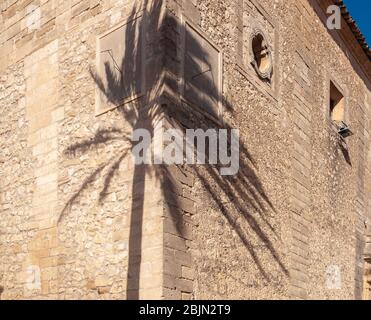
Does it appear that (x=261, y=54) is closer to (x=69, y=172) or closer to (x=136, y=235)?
(x=69, y=172)

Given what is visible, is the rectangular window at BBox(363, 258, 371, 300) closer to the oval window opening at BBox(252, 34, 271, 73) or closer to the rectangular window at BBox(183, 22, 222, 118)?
the oval window opening at BBox(252, 34, 271, 73)

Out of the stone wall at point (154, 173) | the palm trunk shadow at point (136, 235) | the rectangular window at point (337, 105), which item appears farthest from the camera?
the rectangular window at point (337, 105)

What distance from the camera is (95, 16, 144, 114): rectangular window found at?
23.1ft

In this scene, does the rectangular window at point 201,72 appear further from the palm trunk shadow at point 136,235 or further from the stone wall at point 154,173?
the palm trunk shadow at point 136,235

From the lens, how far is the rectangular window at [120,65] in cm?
704

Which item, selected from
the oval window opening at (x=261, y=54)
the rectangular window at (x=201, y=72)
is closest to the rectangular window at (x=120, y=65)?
the rectangular window at (x=201, y=72)

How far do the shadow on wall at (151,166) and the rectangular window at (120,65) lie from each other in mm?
12

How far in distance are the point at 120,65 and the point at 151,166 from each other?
1.42m

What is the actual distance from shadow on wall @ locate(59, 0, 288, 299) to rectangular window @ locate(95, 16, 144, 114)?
0.04ft

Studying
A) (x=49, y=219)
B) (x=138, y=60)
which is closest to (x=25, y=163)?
(x=49, y=219)

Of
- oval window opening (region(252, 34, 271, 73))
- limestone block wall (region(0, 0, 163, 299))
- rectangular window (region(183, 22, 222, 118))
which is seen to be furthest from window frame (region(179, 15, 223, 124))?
oval window opening (region(252, 34, 271, 73))

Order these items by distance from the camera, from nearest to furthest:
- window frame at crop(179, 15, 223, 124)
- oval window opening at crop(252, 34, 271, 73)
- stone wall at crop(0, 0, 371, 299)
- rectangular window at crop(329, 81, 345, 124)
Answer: stone wall at crop(0, 0, 371, 299) < window frame at crop(179, 15, 223, 124) < oval window opening at crop(252, 34, 271, 73) < rectangular window at crop(329, 81, 345, 124)

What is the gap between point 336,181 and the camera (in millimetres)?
11469

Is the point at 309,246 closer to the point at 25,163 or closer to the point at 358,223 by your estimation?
the point at 358,223
